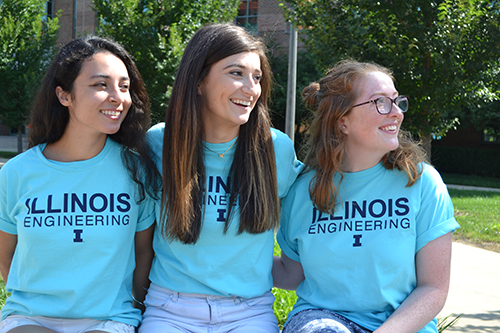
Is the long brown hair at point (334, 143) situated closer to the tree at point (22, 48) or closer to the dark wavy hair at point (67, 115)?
the dark wavy hair at point (67, 115)

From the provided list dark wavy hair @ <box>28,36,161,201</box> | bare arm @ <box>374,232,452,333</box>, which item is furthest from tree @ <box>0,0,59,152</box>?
bare arm @ <box>374,232,452,333</box>

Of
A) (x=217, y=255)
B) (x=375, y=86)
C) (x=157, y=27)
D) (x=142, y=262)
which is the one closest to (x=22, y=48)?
(x=157, y=27)

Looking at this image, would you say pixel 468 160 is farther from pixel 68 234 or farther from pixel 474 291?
pixel 68 234

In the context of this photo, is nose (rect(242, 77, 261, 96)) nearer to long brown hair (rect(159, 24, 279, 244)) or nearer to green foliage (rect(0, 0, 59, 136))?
long brown hair (rect(159, 24, 279, 244))

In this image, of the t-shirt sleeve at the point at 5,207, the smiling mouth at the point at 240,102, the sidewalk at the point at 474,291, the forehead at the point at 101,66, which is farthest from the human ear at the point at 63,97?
the sidewalk at the point at 474,291

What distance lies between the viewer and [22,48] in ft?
53.7

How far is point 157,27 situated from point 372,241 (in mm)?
8993

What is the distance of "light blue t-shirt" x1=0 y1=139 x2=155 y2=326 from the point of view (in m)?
2.19

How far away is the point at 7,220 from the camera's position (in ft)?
7.65

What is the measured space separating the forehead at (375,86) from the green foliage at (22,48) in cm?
1510

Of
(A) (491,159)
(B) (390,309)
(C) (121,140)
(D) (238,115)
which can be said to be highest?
(D) (238,115)

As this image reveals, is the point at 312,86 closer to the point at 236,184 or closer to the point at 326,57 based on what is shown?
the point at 236,184

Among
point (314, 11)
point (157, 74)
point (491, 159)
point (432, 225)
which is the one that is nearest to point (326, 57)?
point (314, 11)

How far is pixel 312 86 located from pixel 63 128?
1304 mm
